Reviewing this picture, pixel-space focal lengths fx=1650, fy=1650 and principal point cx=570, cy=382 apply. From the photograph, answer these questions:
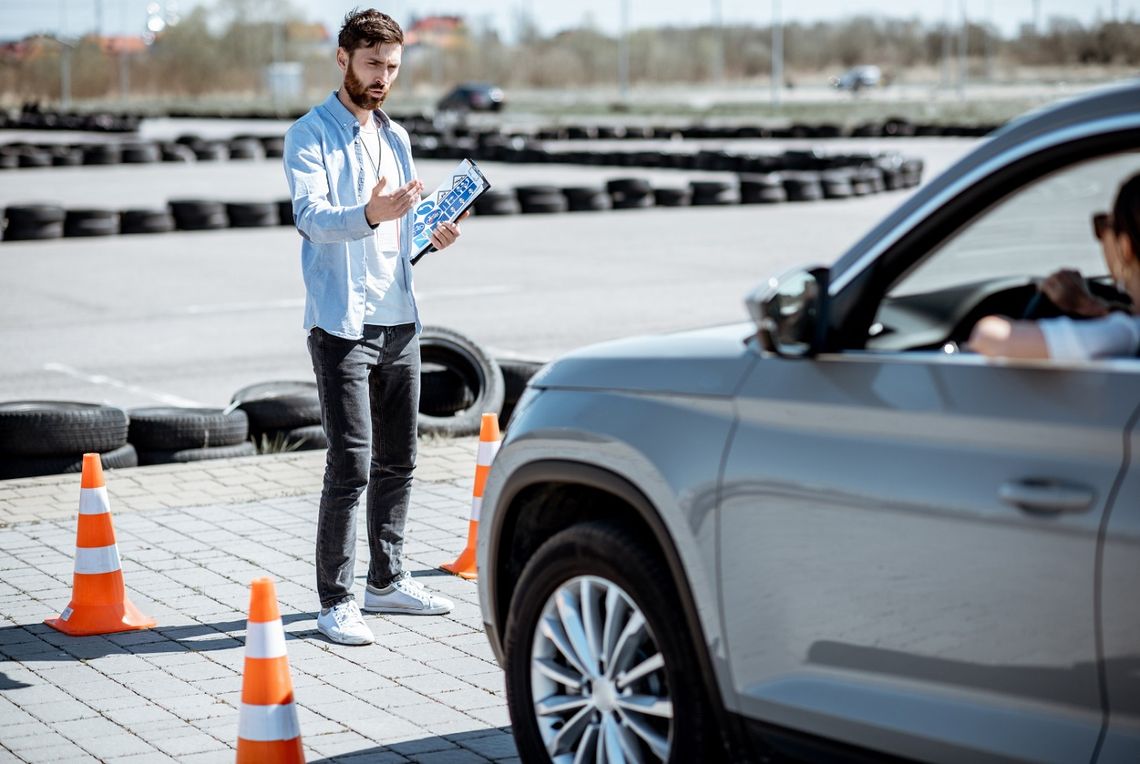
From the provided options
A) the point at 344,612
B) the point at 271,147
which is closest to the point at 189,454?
the point at 344,612

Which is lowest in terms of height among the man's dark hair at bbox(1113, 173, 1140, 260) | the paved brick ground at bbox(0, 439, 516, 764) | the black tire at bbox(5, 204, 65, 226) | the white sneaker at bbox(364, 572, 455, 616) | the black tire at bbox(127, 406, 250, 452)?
the paved brick ground at bbox(0, 439, 516, 764)

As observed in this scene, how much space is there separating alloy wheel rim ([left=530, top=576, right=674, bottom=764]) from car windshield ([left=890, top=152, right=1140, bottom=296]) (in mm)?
1089

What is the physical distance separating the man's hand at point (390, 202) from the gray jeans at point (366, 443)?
54 cm

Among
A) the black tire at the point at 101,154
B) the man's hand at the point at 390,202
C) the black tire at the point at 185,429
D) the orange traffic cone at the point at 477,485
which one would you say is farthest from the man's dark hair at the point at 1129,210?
the black tire at the point at 101,154

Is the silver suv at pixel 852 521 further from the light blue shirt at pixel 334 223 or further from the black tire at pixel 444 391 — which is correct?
the black tire at pixel 444 391

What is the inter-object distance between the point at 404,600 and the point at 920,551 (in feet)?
11.1

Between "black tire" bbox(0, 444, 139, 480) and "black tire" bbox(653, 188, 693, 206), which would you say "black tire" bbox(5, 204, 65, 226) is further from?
"black tire" bbox(0, 444, 139, 480)

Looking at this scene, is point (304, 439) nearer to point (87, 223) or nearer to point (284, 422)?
point (284, 422)

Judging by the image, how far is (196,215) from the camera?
23984 millimetres

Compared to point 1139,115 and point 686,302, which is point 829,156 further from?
point 1139,115

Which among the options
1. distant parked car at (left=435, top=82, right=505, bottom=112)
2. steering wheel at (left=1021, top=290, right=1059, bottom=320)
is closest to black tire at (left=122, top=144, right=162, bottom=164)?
distant parked car at (left=435, top=82, right=505, bottom=112)

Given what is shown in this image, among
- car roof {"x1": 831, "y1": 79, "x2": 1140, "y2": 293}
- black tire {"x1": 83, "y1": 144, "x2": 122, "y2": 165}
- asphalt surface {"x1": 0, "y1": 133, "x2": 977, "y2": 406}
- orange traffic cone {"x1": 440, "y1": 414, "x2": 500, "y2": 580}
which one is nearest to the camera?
car roof {"x1": 831, "y1": 79, "x2": 1140, "y2": 293}

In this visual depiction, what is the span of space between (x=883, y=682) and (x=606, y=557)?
0.85 m

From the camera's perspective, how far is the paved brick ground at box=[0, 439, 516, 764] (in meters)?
5.13
